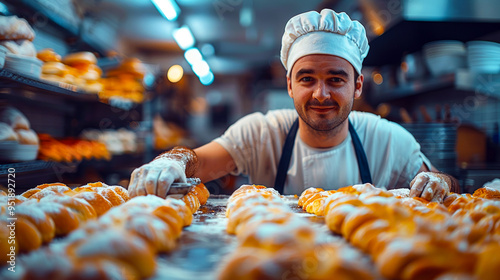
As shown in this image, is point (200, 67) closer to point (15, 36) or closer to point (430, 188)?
point (15, 36)

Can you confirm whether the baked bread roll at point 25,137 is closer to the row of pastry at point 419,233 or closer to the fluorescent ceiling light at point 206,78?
the row of pastry at point 419,233

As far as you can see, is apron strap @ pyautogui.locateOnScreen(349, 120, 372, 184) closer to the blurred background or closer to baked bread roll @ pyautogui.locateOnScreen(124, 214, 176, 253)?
the blurred background

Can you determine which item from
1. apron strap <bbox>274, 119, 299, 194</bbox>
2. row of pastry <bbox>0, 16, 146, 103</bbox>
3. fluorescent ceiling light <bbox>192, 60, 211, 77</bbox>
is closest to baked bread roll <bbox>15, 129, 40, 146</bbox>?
row of pastry <bbox>0, 16, 146, 103</bbox>

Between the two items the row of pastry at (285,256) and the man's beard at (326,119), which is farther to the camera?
the man's beard at (326,119)

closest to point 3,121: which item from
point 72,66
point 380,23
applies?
point 72,66

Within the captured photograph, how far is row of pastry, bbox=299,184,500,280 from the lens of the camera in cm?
80

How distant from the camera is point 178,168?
1.65 meters

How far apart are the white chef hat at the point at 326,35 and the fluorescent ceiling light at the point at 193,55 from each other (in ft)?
10.9

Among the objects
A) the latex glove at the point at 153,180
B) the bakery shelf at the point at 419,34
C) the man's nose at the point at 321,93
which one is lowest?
the latex glove at the point at 153,180

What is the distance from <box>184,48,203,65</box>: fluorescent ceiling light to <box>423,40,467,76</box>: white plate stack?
11.0 feet

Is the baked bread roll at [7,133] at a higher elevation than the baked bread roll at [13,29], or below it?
below

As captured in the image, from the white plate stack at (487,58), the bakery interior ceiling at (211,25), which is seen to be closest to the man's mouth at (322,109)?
the white plate stack at (487,58)

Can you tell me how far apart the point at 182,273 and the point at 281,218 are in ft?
1.10

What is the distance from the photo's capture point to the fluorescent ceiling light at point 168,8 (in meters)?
3.33
